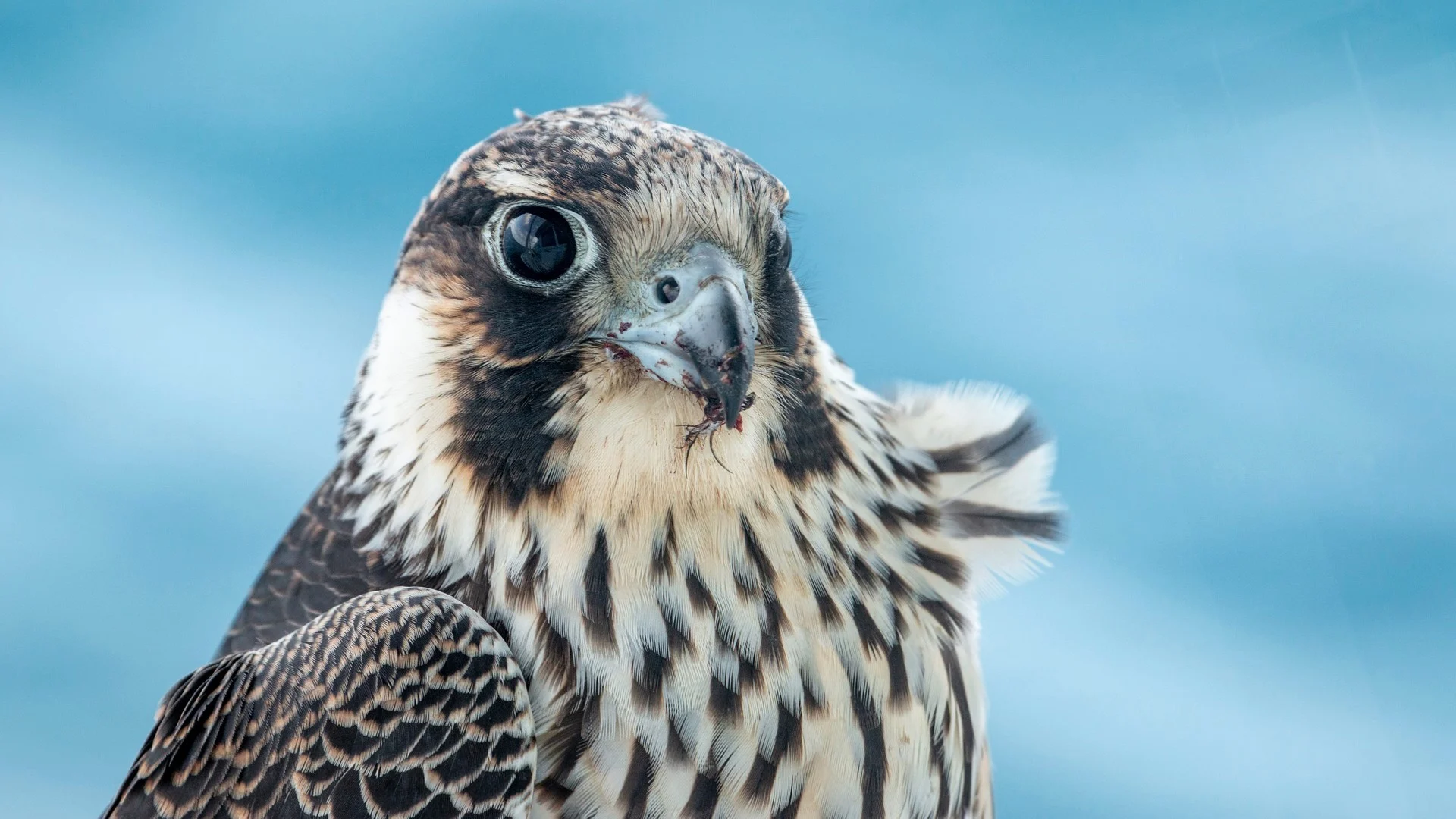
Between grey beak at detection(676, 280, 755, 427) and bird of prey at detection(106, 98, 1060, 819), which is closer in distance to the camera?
grey beak at detection(676, 280, 755, 427)

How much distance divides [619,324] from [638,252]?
12 centimetres

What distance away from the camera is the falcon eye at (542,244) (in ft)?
6.61

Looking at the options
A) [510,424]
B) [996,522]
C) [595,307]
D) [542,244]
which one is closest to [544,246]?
[542,244]

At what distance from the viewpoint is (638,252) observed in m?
2.00

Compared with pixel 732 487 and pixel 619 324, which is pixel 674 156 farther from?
pixel 732 487

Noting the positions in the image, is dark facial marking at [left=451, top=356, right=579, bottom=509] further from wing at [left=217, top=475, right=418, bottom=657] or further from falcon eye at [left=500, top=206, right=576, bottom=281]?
wing at [left=217, top=475, right=418, bottom=657]

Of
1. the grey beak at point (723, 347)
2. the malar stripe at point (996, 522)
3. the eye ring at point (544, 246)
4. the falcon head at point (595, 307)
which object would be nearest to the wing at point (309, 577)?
the falcon head at point (595, 307)

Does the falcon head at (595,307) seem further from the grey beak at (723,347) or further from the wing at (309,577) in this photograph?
the wing at (309,577)

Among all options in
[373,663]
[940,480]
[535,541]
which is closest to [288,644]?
[373,663]

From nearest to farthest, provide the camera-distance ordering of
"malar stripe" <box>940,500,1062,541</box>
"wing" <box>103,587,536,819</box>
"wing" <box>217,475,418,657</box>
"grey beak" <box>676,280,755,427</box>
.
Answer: "grey beak" <box>676,280,755,427</box>, "wing" <box>103,587,536,819</box>, "wing" <box>217,475,418,657</box>, "malar stripe" <box>940,500,1062,541</box>

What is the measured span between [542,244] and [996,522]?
106cm

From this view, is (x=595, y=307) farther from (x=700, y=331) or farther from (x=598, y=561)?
(x=598, y=561)

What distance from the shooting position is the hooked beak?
1847 mm

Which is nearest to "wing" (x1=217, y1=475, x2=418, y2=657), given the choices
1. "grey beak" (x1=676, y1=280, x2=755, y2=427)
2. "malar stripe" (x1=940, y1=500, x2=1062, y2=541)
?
"grey beak" (x1=676, y1=280, x2=755, y2=427)
